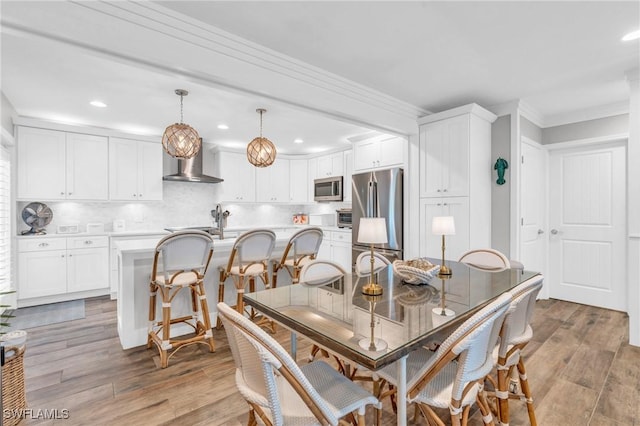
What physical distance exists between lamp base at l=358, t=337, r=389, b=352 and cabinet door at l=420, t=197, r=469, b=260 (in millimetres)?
2713

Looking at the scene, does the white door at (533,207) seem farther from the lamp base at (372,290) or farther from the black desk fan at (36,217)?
the black desk fan at (36,217)

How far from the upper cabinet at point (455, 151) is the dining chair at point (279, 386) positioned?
2.79m

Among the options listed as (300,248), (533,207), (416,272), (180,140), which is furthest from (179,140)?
(533,207)

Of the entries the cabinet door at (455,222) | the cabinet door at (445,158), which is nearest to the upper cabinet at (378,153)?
the cabinet door at (445,158)

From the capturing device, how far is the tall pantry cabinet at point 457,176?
342cm

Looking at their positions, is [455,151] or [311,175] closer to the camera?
[455,151]

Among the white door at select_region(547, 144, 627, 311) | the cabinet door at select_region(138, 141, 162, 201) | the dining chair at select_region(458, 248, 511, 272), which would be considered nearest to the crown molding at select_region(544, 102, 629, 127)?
the white door at select_region(547, 144, 627, 311)

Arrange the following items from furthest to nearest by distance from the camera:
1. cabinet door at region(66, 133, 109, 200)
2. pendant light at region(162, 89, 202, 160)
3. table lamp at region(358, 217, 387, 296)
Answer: cabinet door at region(66, 133, 109, 200)
pendant light at region(162, 89, 202, 160)
table lamp at region(358, 217, 387, 296)

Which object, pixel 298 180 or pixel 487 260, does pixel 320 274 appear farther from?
pixel 298 180

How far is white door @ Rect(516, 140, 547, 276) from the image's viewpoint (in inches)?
147

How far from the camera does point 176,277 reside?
8.66ft

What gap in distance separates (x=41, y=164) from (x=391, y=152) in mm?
4763

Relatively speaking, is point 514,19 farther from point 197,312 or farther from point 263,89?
point 197,312

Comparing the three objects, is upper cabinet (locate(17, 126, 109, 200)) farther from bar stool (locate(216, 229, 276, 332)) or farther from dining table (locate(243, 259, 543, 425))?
dining table (locate(243, 259, 543, 425))
